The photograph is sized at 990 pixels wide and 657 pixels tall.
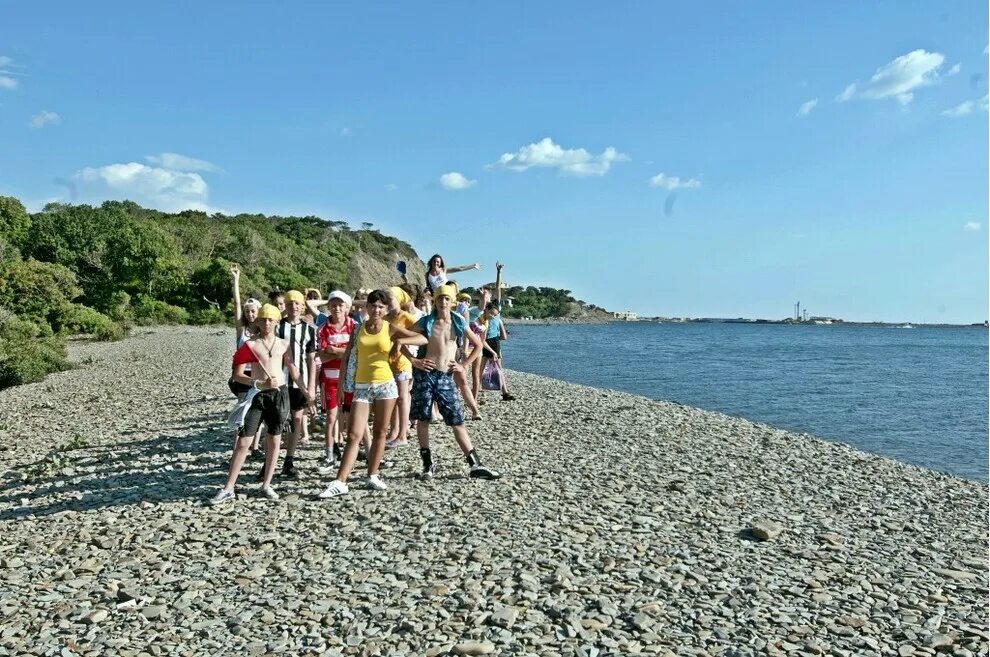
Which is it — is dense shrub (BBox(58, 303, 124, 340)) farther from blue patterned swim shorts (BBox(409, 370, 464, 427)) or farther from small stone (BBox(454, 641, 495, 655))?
small stone (BBox(454, 641, 495, 655))

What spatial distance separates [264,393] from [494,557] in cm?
250

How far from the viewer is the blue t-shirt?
11992 millimetres

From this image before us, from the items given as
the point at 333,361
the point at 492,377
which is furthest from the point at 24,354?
the point at 333,361

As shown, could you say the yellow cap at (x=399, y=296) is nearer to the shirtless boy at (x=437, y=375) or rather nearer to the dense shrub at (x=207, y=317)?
the shirtless boy at (x=437, y=375)

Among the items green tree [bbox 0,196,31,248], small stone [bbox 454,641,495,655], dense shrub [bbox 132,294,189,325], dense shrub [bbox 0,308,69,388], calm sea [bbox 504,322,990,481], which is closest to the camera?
A: small stone [bbox 454,641,495,655]

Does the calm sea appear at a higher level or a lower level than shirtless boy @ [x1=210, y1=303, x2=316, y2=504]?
lower

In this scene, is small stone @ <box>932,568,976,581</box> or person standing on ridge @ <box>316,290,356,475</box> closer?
small stone @ <box>932,568,976,581</box>

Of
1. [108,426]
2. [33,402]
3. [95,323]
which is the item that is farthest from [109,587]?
[95,323]

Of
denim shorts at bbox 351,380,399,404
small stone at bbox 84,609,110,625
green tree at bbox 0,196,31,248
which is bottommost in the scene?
small stone at bbox 84,609,110,625

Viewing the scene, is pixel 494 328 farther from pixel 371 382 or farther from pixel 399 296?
pixel 371 382

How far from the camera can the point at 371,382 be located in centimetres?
654

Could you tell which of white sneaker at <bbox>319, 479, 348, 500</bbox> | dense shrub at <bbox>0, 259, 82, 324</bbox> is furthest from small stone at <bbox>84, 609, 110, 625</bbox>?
dense shrub at <bbox>0, 259, 82, 324</bbox>

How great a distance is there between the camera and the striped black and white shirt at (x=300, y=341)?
7.09 metres

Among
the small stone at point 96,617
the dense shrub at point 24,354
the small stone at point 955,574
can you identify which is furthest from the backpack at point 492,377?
the dense shrub at point 24,354
